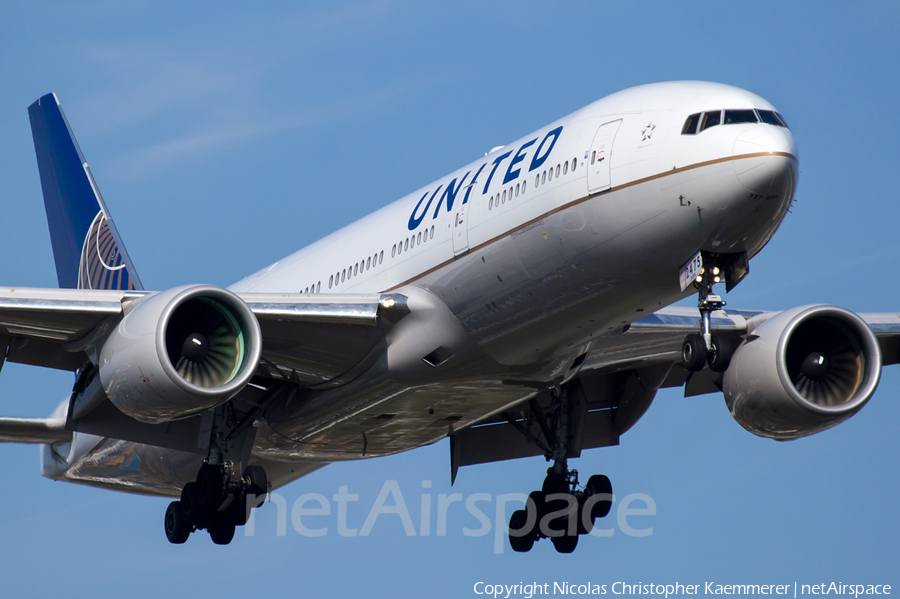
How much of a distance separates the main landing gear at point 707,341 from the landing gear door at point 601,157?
1.86 meters

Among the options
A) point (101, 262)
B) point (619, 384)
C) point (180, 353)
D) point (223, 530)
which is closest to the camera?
point (180, 353)

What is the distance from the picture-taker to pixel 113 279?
2823 cm

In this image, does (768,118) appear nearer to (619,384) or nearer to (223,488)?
(619,384)

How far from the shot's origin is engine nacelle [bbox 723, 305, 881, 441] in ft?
68.5

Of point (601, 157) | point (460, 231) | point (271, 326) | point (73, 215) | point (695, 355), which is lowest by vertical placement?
point (695, 355)

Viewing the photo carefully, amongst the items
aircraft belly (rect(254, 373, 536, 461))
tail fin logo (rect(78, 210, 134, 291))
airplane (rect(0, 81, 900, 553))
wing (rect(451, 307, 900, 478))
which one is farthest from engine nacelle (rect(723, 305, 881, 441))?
tail fin logo (rect(78, 210, 134, 291))

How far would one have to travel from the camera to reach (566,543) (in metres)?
24.9

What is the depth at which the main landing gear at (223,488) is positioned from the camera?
21.9 meters

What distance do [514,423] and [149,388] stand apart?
8.72 metres

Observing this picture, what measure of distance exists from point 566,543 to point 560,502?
3.00ft

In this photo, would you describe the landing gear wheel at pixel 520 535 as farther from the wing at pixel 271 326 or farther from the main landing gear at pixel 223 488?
the wing at pixel 271 326

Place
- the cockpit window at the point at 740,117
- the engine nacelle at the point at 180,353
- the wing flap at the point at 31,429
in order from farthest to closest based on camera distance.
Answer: the wing flap at the point at 31,429, the engine nacelle at the point at 180,353, the cockpit window at the point at 740,117

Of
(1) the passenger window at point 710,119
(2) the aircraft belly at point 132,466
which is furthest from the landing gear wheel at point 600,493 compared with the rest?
(1) the passenger window at point 710,119

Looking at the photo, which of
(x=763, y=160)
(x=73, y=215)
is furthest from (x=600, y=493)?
(x=73, y=215)
